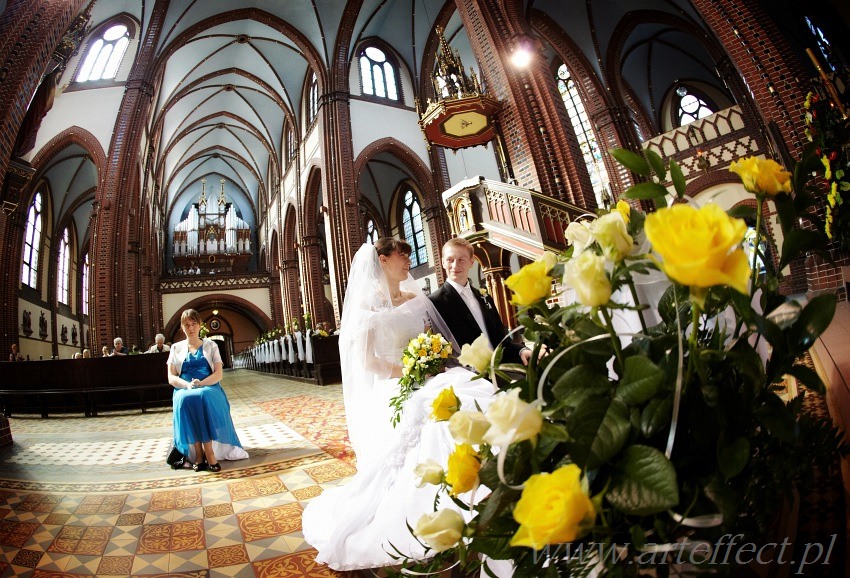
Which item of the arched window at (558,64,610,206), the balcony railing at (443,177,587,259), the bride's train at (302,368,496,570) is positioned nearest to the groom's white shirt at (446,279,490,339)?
the bride's train at (302,368,496,570)

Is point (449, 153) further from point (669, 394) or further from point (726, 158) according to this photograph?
point (669, 394)

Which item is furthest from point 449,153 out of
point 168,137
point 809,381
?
point 809,381

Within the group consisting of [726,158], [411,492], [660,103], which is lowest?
[411,492]

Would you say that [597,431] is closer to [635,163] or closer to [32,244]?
[635,163]

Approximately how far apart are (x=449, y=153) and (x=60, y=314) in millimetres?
18369

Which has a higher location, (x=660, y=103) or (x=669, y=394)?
(x=660, y=103)

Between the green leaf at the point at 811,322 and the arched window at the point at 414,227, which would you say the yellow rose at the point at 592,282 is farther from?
the arched window at the point at 414,227

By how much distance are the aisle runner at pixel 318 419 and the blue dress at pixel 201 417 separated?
2.88ft

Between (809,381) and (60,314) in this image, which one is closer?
(809,381)

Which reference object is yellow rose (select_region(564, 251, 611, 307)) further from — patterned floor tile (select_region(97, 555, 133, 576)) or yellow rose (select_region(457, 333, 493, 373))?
patterned floor tile (select_region(97, 555, 133, 576))

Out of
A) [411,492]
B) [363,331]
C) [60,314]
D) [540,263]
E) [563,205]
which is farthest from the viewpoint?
[60,314]

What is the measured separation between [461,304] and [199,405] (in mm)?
2866

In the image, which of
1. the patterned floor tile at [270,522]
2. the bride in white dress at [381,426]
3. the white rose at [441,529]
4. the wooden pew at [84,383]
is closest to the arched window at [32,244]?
the wooden pew at [84,383]

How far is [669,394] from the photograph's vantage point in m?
0.51
